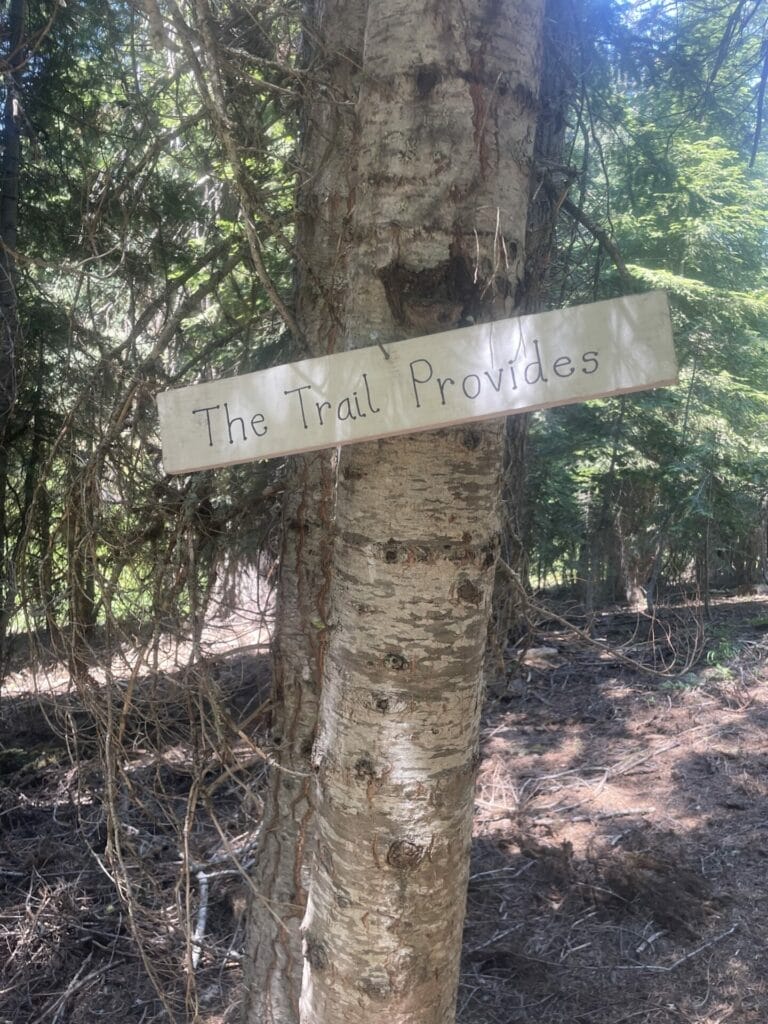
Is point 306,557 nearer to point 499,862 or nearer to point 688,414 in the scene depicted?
point 499,862

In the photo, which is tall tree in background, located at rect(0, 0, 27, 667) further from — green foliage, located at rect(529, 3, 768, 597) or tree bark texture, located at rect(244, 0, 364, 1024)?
green foliage, located at rect(529, 3, 768, 597)

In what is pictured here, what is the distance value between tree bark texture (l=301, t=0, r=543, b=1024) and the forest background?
1.13 ft

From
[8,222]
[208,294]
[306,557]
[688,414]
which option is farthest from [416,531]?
[688,414]

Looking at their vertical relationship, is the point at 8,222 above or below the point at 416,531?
above

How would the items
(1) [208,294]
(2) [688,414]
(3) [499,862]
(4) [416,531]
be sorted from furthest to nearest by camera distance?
(2) [688,414] < (3) [499,862] < (1) [208,294] < (4) [416,531]

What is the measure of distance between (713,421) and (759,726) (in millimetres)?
3185

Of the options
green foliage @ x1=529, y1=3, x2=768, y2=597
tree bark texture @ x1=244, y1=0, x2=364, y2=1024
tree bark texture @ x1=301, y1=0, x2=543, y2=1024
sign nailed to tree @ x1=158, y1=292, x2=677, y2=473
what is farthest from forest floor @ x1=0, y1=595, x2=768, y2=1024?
green foliage @ x1=529, y1=3, x2=768, y2=597

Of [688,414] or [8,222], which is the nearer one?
[8,222]

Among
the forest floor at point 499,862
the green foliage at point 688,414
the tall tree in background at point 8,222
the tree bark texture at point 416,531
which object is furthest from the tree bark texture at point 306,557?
the green foliage at point 688,414

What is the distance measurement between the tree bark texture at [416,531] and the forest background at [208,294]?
34 centimetres

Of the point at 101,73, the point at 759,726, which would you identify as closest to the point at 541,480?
the point at 759,726

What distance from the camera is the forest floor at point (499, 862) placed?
2.25 meters

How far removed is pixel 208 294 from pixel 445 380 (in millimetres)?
1813

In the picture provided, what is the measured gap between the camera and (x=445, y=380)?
1222mm
